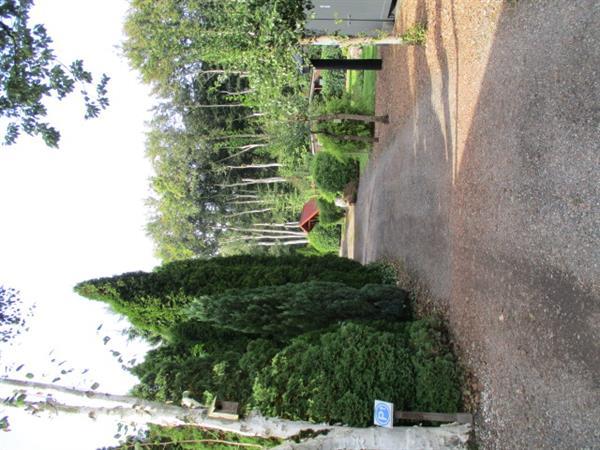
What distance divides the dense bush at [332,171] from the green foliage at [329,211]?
299cm

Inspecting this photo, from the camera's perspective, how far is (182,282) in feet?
45.0

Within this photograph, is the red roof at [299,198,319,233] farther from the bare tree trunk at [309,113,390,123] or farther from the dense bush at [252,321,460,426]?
the dense bush at [252,321,460,426]

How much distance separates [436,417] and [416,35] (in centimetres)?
1022

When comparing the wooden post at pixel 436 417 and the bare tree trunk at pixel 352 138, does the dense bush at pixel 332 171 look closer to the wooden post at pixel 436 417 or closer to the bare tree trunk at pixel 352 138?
the bare tree trunk at pixel 352 138

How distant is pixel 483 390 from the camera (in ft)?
27.6

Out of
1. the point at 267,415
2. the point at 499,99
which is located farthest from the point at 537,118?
the point at 267,415

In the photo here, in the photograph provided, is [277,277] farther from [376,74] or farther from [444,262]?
[376,74]

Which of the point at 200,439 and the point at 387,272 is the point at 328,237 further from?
the point at 200,439

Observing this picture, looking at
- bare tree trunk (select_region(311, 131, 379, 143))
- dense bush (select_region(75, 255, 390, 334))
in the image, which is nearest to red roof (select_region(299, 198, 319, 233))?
bare tree trunk (select_region(311, 131, 379, 143))

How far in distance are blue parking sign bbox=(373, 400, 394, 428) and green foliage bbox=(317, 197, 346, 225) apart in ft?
65.4

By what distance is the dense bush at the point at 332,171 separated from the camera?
2461 centimetres

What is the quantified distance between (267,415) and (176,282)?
19.3 ft

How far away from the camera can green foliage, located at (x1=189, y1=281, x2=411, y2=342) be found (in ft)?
37.9

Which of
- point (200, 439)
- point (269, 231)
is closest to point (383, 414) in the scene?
point (200, 439)
